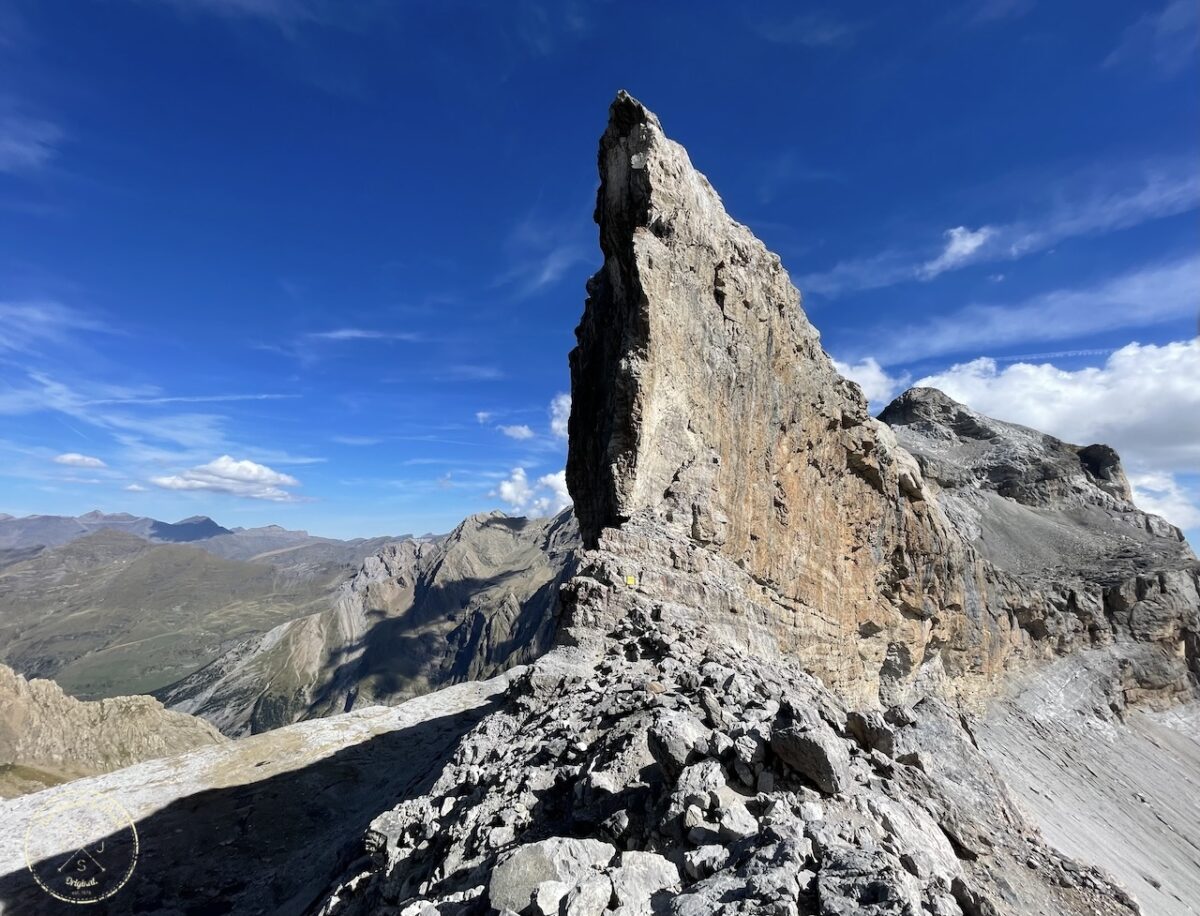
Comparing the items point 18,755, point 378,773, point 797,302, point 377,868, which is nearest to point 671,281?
point 797,302

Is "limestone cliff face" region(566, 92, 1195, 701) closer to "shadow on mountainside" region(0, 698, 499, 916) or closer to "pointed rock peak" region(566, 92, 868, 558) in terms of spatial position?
"pointed rock peak" region(566, 92, 868, 558)

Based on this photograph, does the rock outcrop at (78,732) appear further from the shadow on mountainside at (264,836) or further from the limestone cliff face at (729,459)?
the limestone cliff face at (729,459)

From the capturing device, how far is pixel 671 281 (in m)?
27.1

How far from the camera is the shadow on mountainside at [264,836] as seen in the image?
68.2 feet

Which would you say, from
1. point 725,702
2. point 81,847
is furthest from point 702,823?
point 81,847

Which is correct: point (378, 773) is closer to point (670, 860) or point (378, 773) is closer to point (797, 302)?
point (670, 860)

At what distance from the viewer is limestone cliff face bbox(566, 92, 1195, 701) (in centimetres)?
2445

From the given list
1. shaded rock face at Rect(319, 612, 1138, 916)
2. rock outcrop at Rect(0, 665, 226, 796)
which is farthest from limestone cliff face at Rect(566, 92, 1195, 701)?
rock outcrop at Rect(0, 665, 226, 796)

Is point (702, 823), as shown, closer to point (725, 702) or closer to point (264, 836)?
point (725, 702)

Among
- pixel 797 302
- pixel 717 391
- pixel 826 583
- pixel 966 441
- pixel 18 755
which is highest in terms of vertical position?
pixel 966 441

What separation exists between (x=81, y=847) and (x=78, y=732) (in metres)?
40.5

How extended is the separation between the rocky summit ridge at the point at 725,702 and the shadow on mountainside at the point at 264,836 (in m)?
0.17

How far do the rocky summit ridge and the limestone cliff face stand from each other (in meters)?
0.20

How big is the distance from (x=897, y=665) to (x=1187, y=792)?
140 ft
